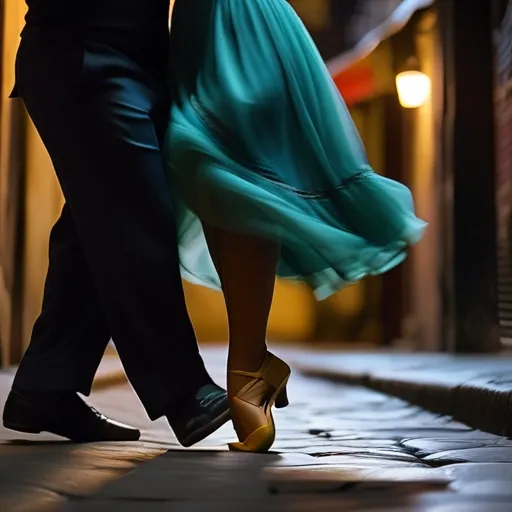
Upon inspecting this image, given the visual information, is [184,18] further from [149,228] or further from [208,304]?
[208,304]

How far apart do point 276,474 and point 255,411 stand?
225 millimetres

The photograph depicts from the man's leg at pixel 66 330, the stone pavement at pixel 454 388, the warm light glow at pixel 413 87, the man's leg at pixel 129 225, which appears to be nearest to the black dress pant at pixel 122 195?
the man's leg at pixel 129 225

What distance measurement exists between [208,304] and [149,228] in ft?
20.5

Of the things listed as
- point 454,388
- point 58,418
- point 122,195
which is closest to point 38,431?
point 58,418

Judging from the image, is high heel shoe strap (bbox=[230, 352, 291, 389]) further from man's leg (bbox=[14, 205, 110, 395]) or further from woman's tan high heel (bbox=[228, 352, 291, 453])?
man's leg (bbox=[14, 205, 110, 395])

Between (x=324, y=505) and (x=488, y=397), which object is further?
(x=488, y=397)

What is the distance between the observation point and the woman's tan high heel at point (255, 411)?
4.70ft

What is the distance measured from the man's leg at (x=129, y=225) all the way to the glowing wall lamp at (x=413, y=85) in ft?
13.6

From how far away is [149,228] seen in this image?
147 cm

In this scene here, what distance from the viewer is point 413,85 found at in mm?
5434

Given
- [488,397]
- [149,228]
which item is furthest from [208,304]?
[149,228]

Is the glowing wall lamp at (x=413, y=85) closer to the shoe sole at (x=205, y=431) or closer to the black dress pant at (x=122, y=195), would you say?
the black dress pant at (x=122, y=195)

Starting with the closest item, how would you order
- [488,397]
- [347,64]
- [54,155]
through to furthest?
[54,155]
[488,397]
[347,64]

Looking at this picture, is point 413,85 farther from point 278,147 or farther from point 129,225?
point 129,225
